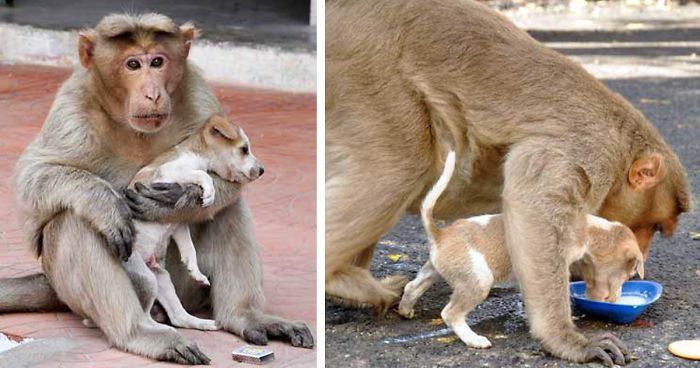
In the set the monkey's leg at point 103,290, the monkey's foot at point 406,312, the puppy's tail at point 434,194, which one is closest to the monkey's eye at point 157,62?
the monkey's leg at point 103,290

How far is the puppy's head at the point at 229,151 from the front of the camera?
4422 millimetres

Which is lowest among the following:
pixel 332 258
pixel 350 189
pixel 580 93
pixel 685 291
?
pixel 685 291

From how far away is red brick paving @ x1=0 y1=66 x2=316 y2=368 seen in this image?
459 cm

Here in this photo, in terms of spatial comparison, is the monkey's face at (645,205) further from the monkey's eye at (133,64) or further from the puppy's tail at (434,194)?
the monkey's eye at (133,64)

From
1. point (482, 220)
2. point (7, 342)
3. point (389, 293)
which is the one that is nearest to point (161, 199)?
point (7, 342)

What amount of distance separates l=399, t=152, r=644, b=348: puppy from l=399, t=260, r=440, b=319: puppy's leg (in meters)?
0.13

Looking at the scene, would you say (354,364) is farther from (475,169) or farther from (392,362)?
(475,169)

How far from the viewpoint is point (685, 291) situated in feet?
18.4

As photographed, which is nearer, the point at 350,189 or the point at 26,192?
the point at 26,192

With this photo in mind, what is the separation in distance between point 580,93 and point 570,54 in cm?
802

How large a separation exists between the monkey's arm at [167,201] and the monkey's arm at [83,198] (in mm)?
61

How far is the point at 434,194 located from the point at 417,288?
547mm

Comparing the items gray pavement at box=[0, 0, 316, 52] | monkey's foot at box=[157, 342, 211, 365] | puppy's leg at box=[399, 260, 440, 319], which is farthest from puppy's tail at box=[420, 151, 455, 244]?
gray pavement at box=[0, 0, 316, 52]

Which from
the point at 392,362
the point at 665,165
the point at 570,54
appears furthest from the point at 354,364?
the point at 570,54
